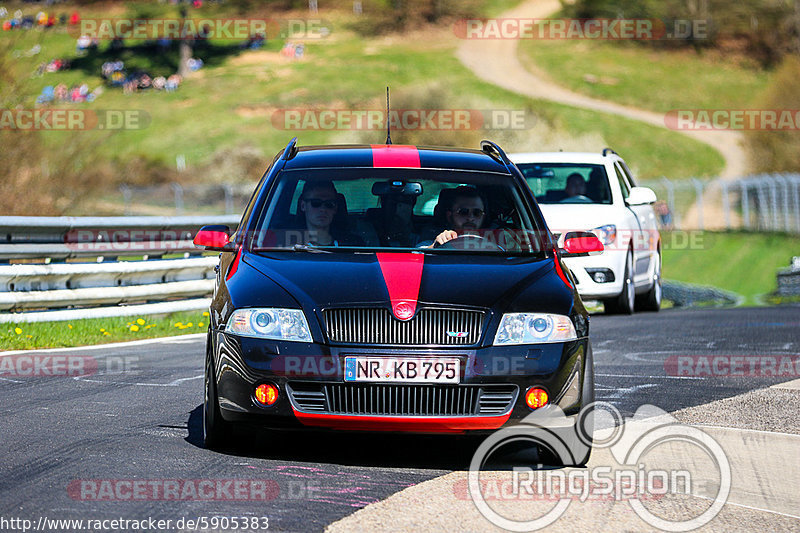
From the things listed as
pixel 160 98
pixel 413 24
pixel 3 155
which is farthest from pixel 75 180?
pixel 413 24

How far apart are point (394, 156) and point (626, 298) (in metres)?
8.45

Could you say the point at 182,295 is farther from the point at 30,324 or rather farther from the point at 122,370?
the point at 122,370

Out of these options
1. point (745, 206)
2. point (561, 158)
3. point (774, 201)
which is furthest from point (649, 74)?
point (561, 158)

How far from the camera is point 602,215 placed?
1515cm

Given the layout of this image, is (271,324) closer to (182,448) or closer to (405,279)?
(405,279)

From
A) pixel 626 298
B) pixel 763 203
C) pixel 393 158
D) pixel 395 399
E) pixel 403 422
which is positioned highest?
pixel 393 158

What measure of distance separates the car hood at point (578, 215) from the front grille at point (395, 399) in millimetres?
8902

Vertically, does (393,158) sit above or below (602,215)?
above

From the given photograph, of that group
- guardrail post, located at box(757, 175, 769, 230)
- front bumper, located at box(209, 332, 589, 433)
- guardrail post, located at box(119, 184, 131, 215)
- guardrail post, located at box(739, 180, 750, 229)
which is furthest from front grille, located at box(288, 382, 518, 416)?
guardrail post, located at box(119, 184, 131, 215)

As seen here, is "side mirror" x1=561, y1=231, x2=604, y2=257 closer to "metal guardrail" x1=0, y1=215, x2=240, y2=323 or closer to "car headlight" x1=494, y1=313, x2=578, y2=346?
"car headlight" x1=494, y1=313, x2=578, y2=346

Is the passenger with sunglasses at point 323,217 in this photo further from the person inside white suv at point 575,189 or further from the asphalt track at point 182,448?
the person inside white suv at point 575,189

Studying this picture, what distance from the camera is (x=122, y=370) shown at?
10.1 m

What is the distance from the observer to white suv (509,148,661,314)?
1503cm

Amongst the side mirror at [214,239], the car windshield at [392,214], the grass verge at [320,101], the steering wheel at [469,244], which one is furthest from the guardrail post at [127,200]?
the steering wheel at [469,244]
